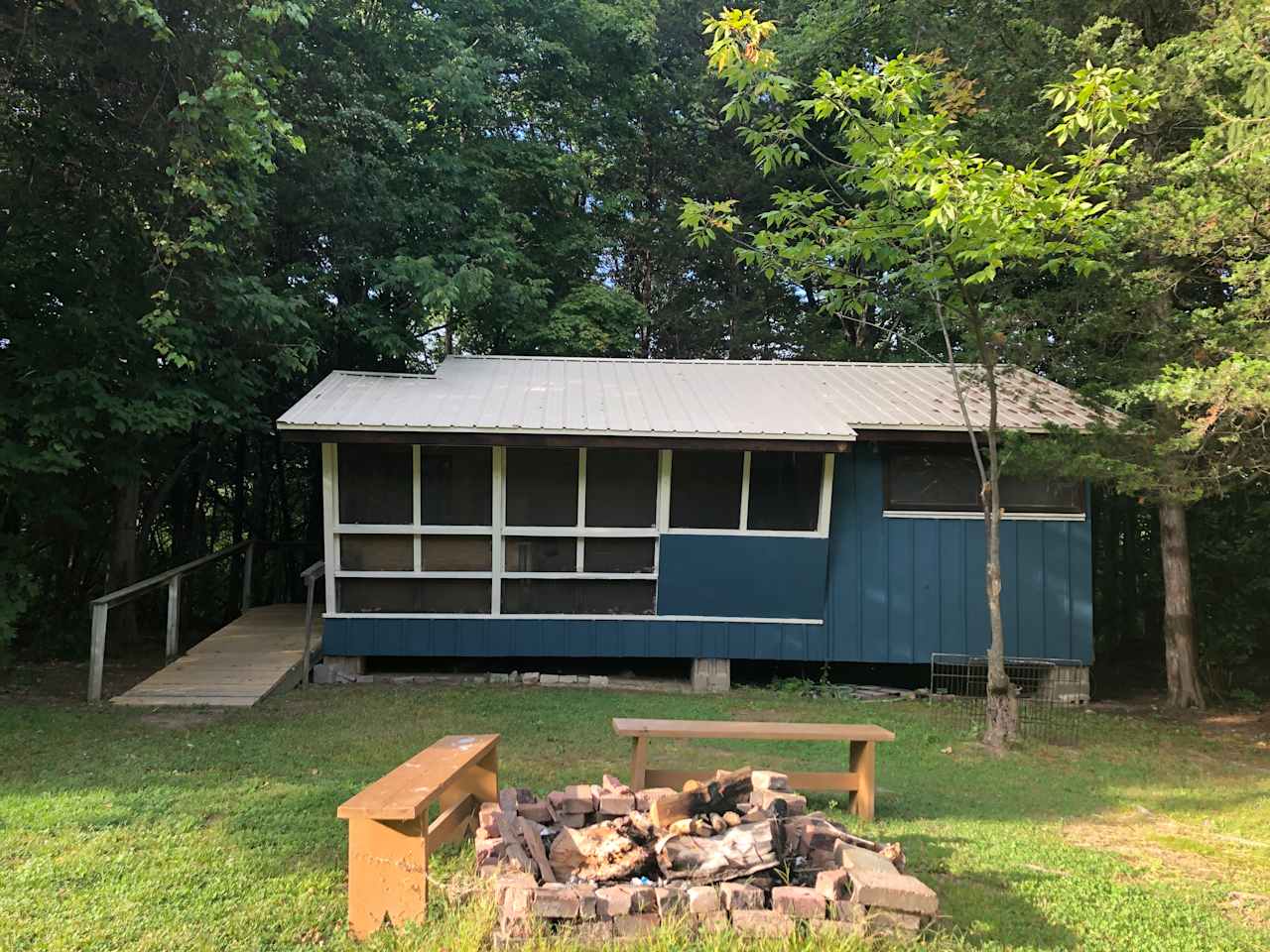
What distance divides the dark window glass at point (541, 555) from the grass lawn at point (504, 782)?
52.1 inches

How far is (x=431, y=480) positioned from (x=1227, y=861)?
6.94m

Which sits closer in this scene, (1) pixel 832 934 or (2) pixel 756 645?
(1) pixel 832 934

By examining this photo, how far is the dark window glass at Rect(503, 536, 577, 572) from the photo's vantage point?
340 inches

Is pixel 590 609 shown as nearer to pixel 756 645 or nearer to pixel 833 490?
pixel 756 645

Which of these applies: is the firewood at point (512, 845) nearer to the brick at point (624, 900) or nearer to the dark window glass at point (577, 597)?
the brick at point (624, 900)

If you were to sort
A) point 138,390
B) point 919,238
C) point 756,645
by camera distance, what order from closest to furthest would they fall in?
point 919,238
point 138,390
point 756,645

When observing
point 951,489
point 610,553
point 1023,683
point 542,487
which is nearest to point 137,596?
point 542,487

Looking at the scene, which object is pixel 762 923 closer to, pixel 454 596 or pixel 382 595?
pixel 454 596

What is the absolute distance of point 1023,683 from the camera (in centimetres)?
902

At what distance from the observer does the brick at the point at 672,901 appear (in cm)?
301

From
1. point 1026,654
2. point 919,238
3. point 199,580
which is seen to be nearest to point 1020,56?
point 919,238

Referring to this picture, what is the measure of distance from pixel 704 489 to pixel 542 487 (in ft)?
5.56

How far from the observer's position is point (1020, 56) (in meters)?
8.41

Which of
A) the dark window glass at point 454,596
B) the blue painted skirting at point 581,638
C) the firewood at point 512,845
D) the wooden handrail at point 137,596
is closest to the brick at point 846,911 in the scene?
the firewood at point 512,845
